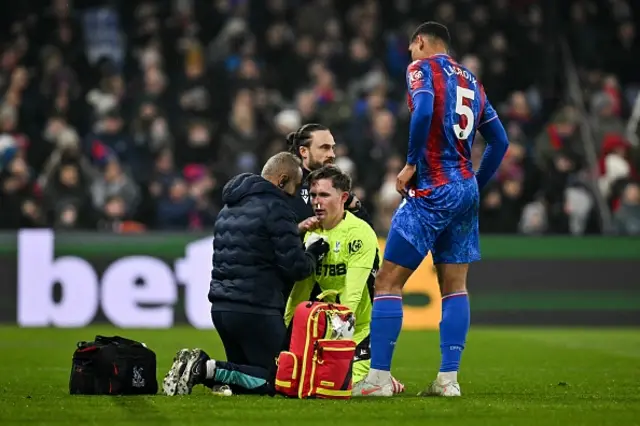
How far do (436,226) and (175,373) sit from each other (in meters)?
1.94

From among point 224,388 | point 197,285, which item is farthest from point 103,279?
point 224,388

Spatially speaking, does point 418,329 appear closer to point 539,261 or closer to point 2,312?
point 539,261

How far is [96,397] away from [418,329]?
337 inches

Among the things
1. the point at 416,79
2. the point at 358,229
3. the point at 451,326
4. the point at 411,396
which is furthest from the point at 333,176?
the point at 411,396

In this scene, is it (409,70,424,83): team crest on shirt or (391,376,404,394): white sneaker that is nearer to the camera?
(409,70,424,83): team crest on shirt

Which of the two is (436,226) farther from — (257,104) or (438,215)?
(257,104)

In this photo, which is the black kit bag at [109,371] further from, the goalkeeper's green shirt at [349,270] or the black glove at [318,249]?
the black glove at [318,249]

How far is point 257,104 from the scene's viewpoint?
1906cm

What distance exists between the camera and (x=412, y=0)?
72.0 feet

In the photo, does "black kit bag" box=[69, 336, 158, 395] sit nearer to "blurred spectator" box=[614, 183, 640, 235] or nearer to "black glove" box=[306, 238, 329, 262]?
"black glove" box=[306, 238, 329, 262]

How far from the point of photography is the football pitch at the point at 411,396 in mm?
7543

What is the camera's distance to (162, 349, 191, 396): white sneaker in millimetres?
8734

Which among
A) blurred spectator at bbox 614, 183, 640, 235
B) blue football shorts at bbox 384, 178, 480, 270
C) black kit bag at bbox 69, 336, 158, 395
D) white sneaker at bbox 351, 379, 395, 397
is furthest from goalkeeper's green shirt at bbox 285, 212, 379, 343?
blurred spectator at bbox 614, 183, 640, 235

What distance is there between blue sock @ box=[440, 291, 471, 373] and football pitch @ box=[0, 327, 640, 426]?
258 mm
